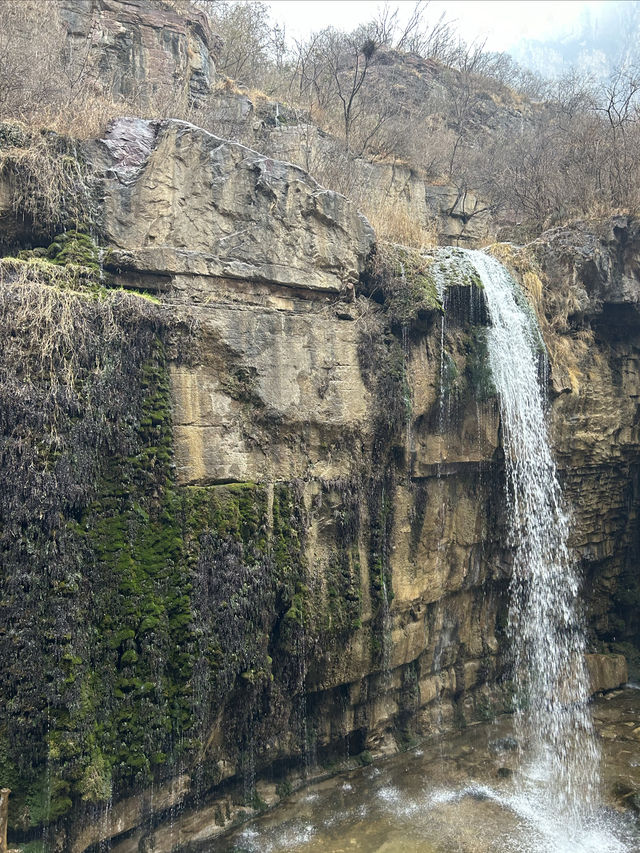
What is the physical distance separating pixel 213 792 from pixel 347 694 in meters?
1.96

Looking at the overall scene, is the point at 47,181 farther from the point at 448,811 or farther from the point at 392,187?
the point at 392,187

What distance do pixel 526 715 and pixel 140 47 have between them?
43.3 ft

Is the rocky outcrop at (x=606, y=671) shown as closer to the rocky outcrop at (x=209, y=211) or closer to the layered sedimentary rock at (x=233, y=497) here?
the layered sedimentary rock at (x=233, y=497)

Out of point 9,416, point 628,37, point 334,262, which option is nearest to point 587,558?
point 334,262

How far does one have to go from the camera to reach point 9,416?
5547mm

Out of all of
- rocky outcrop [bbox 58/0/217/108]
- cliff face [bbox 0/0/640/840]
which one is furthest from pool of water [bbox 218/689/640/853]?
rocky outcrop [bbox 58/0/217/108]

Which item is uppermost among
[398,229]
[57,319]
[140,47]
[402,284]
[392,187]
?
[140,47]

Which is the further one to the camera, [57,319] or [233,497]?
[233,497]

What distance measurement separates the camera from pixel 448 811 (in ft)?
23.4

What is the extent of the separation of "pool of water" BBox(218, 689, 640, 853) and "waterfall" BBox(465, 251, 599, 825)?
2.20 ft

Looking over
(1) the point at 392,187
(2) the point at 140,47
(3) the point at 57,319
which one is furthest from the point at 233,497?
(1) the point at 392,187

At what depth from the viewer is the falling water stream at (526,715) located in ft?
21.8

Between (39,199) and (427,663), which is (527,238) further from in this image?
(39,199)

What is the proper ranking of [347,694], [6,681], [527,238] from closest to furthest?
[6,681] → [347,694] → [527,238]
